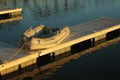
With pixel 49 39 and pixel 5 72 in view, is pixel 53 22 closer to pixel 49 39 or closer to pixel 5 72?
pixel 49 39

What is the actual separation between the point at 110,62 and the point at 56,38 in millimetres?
5705

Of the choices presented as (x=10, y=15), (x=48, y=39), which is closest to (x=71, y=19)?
(x=10, y=15)

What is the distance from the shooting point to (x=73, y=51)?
3158cm

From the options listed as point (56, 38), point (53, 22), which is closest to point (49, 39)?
point (56, 38)

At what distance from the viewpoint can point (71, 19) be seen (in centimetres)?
4606

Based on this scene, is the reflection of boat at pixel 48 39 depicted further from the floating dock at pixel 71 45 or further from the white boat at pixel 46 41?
the floating dock at pixel 71 45

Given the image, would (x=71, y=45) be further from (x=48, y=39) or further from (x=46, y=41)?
(x=46, y=41)

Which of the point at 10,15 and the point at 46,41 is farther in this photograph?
the point at 10,15

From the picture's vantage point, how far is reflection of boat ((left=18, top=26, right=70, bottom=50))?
27734 millimetres

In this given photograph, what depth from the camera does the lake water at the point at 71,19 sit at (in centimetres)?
2628

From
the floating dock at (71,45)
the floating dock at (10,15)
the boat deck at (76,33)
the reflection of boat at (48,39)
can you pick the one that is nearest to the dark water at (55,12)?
the floating dock at (10,15)

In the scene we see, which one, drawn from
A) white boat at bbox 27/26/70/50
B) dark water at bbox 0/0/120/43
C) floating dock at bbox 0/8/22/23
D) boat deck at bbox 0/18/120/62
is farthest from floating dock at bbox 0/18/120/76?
floating dock at bbox 0/8/22/23

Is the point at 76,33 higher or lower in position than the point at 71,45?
higher

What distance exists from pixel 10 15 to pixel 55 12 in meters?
7.72
